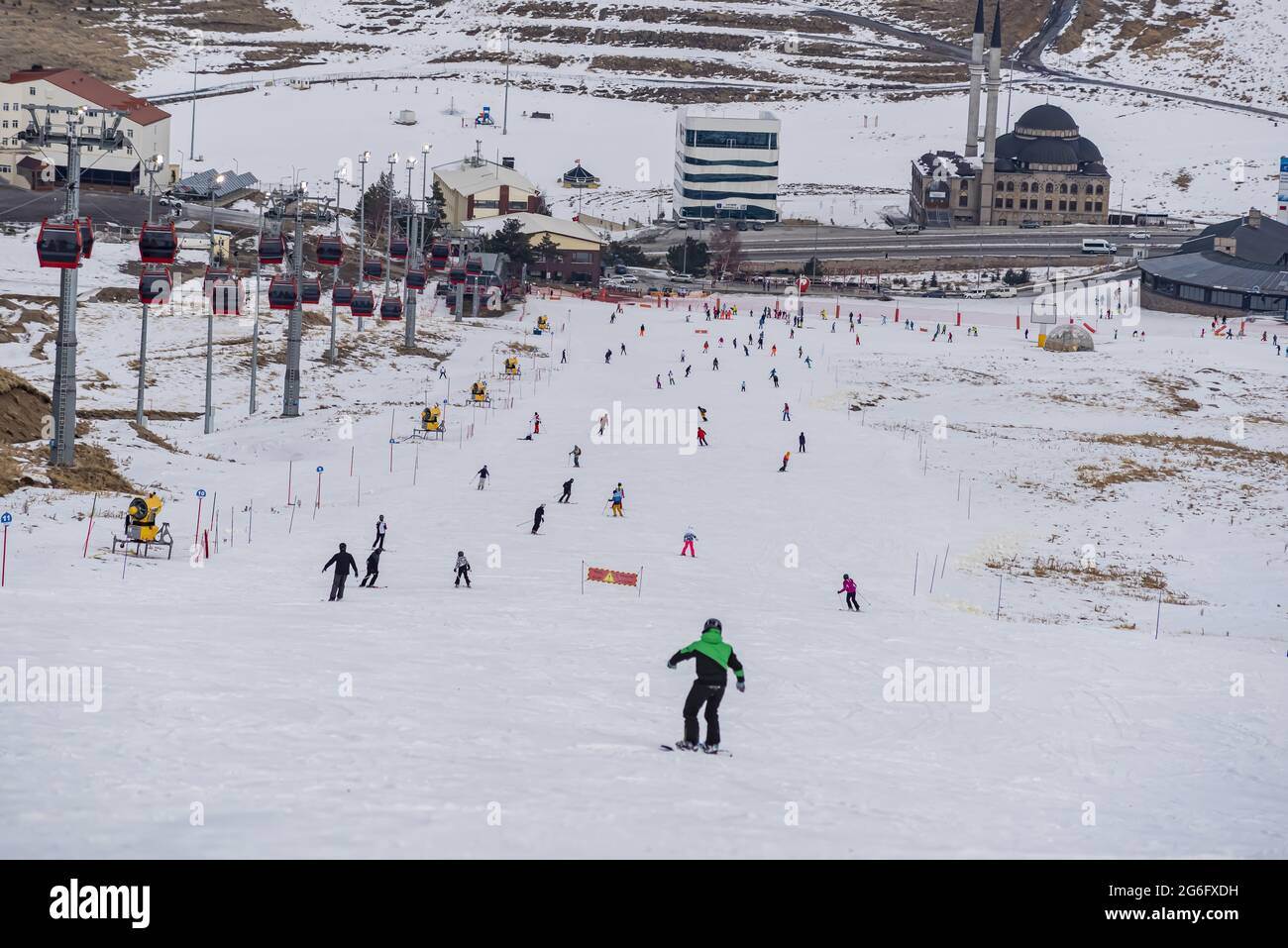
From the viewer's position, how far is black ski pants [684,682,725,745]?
16703 millimetres

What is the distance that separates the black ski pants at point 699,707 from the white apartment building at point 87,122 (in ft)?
334

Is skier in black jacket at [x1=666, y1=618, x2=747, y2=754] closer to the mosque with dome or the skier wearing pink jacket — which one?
the skier wearing pink jacket

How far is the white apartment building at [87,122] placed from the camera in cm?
11381

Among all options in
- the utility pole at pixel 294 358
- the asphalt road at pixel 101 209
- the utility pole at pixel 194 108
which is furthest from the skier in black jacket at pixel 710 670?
the utility pole at pixel 194 108

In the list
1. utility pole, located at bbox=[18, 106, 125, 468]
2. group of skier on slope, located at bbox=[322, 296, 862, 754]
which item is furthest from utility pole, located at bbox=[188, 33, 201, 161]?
utility pole, located at bbox=[18, 106, 125, 468]

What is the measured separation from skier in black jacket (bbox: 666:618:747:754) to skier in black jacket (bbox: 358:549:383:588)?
11.6 meters

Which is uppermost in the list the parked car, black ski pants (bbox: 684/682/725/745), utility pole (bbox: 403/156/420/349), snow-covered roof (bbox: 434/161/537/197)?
snow-covered roof (bbox: 434/161/537/197)

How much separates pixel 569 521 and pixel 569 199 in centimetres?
11618

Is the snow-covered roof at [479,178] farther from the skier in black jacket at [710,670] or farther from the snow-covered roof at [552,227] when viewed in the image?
the skier in black jacket at [710,670]

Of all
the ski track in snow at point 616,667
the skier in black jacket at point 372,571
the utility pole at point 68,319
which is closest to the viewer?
the ski track in snow at point 616,667
